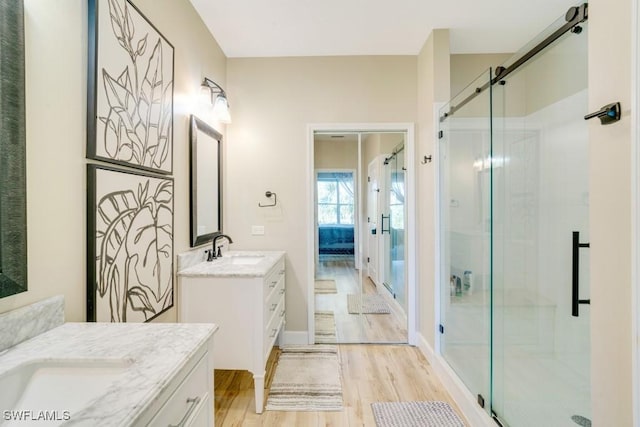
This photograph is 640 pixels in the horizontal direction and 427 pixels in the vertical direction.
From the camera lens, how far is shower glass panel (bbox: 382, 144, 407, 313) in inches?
128

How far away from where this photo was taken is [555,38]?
1.55 metres

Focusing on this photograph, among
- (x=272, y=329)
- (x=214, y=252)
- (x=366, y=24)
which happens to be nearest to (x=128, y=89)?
(x=214, y=252)

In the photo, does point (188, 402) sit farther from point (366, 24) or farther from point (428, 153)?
point (366, 24)

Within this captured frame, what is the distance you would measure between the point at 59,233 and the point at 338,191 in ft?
8.66

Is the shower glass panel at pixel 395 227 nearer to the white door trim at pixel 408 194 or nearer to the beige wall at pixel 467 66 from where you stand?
the white door trim at pixel 408 194

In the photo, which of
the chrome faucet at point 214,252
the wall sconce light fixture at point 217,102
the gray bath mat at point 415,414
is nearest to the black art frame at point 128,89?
the wall sconce light fixture at point 217,102

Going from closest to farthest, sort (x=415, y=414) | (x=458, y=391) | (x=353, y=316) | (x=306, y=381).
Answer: (x=415, y=414) < (x=458, y=391) < (x=306, y=381) < (x=353, y=316)

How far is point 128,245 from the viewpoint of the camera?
148 centimetres

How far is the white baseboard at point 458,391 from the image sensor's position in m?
1.82

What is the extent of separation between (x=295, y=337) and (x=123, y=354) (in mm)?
2303

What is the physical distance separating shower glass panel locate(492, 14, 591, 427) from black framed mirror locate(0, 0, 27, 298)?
2.43 m

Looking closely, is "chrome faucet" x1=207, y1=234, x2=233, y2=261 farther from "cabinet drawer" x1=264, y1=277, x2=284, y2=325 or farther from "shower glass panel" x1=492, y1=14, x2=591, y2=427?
"shower glass panel" x1=492, y1=14, x2=591, y2=427

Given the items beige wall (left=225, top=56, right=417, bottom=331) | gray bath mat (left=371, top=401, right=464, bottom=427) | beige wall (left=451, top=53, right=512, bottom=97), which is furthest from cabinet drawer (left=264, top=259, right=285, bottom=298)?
beige wall (left=451, top=53, right=512, bottom=97)

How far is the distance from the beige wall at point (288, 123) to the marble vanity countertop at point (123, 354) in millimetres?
1928
